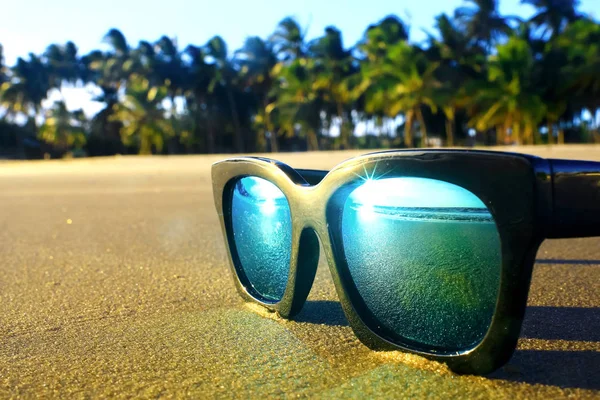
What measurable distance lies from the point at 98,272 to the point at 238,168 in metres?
0.82

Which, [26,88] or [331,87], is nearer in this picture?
[331,87]

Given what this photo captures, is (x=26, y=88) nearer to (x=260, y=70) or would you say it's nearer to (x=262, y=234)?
(x=260, y=70)

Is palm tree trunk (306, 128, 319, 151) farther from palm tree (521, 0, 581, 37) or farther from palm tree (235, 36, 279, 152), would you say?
palm tree (521, 0, 581, 37)

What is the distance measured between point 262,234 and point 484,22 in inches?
1232

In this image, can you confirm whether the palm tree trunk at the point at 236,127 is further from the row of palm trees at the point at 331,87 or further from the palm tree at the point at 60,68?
the palm tree at the point at 60,68

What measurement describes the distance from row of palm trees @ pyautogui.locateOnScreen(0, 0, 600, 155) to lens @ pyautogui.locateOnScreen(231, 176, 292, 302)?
22.5m

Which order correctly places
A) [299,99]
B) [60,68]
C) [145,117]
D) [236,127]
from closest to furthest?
[299,99], [145,117], [236,127], [60,68]

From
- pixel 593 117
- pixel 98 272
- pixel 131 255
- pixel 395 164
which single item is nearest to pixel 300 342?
pixel 395 164

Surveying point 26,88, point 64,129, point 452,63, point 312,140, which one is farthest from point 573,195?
point 26,88

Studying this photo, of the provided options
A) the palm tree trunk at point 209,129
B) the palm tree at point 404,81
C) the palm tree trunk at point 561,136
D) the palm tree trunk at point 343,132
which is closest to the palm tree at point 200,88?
the palm tree trunk at point 209,129

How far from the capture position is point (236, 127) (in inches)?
1396

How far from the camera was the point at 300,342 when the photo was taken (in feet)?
3.48

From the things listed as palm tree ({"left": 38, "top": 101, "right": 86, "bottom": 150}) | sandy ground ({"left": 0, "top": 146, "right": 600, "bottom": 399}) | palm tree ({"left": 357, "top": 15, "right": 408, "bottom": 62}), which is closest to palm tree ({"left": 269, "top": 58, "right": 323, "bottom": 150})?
palm tree ({"left": 357, "top": 15, "right": 408, "bottom": 62})

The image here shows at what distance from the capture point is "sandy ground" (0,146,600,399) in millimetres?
855
